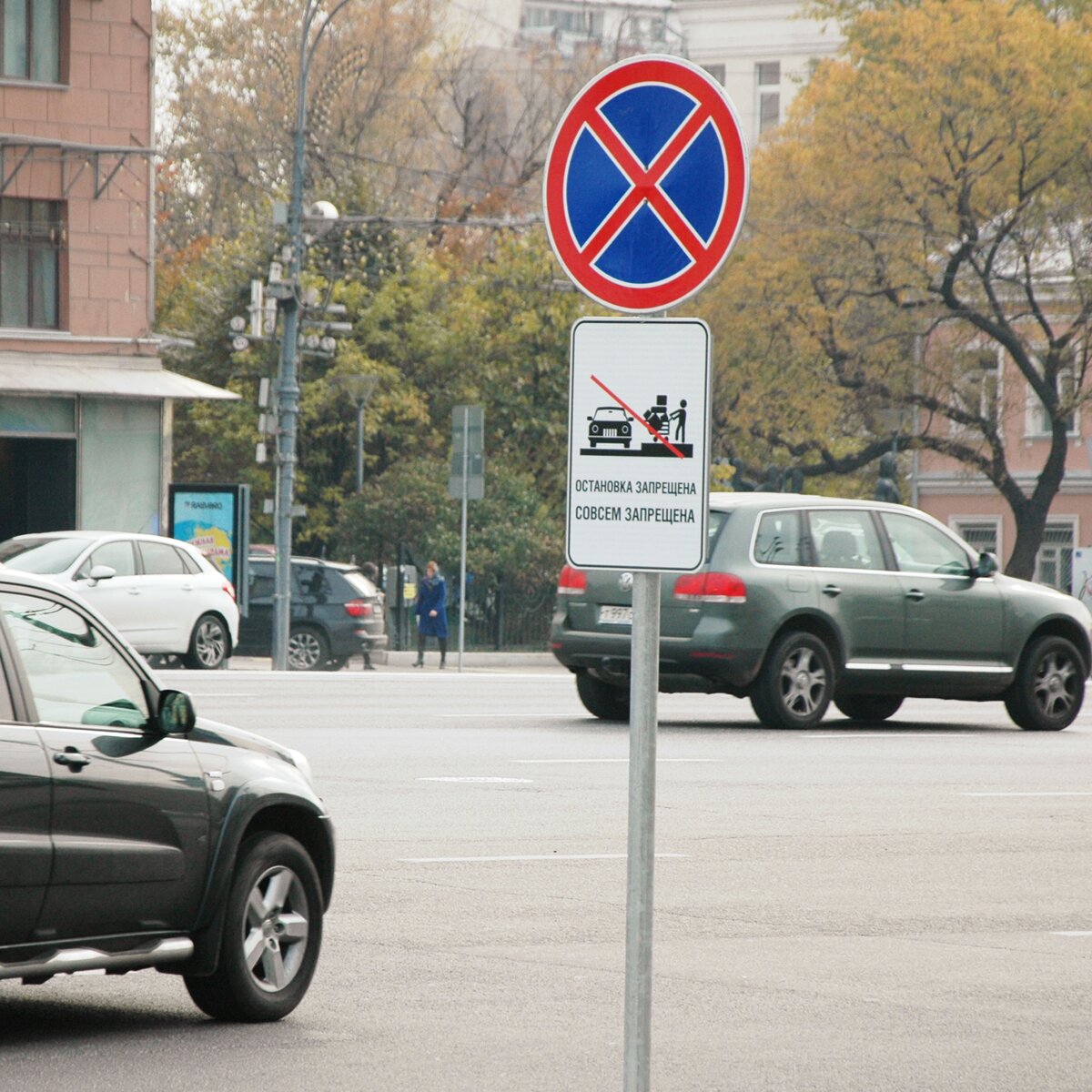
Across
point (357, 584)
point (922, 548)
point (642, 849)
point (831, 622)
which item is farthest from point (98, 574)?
point (642, 849)

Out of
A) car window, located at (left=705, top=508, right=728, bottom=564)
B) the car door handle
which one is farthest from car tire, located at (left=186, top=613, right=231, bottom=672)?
the car door handle

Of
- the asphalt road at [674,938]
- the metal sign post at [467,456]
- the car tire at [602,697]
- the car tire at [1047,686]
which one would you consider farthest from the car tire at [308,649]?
the asphalt road at [674,938]

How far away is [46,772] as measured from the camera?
246 inches

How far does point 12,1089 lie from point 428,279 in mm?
43159

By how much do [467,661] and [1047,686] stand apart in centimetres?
2024

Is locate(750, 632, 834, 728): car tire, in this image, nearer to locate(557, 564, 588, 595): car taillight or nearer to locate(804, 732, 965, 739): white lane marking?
locate(804, 732, 965, 739): white lane marking

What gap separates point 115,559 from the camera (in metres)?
24.9

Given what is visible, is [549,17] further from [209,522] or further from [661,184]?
[661,184]

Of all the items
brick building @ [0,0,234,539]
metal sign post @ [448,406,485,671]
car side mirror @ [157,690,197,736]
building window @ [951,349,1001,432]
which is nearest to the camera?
car side mirror @ [157,690,197,736]

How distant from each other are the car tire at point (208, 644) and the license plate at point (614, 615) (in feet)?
30.5

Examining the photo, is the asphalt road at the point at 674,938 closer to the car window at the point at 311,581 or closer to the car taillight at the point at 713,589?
the car taillight at the point at 713,589

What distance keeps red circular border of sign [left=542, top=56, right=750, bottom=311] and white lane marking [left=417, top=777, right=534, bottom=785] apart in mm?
8904

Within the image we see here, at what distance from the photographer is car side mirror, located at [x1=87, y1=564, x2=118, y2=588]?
930 inches

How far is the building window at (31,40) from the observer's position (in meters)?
32.6
